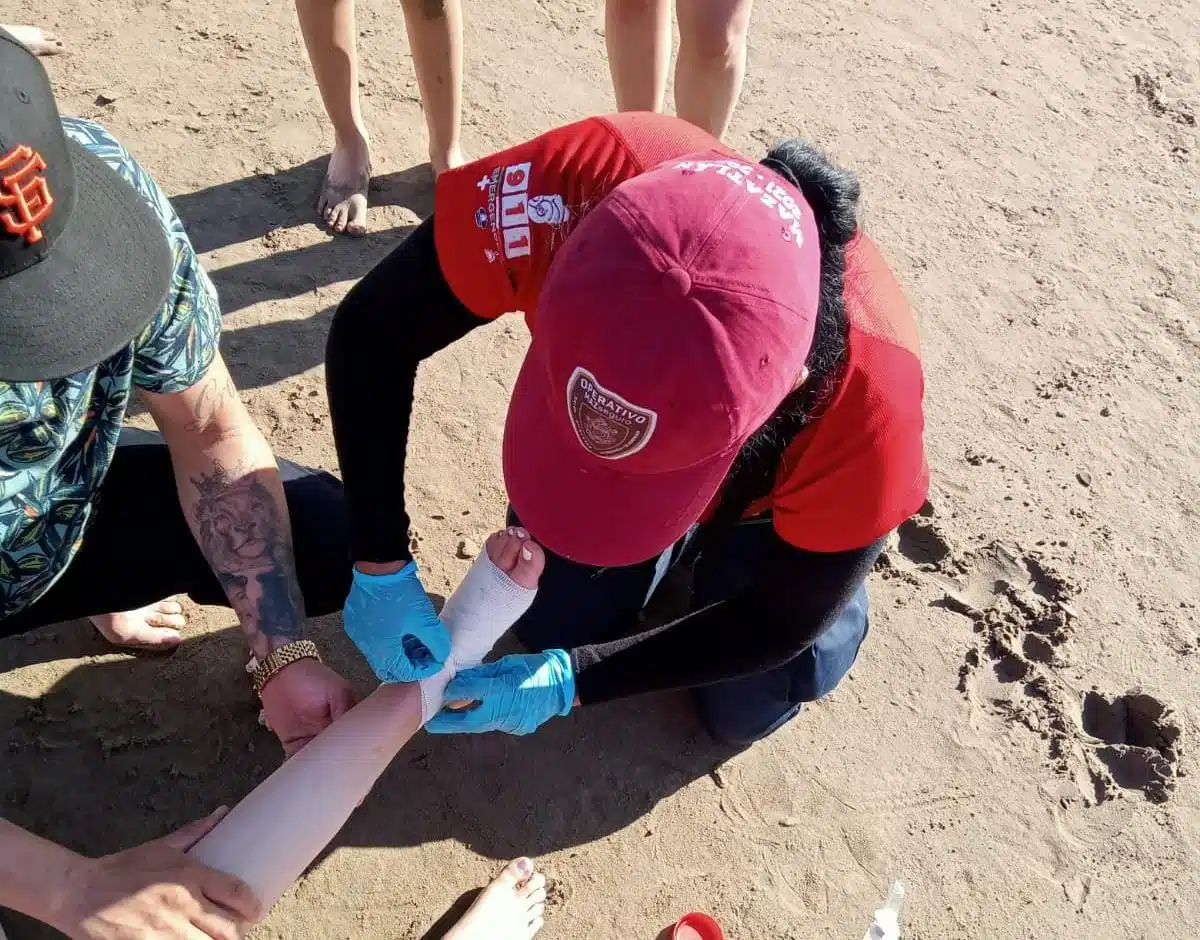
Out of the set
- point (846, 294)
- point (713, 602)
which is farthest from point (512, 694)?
point (846, 294)

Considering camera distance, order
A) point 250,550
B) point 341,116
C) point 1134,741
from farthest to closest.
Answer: point 341,116, point 1134,741, point 250,550

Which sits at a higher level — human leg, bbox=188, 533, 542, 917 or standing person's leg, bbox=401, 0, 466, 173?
standing person's leg, bbox=401, 0, 466, 173

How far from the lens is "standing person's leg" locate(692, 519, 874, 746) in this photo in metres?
2.17

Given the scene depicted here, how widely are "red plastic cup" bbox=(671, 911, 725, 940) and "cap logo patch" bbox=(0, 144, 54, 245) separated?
1.77 metres

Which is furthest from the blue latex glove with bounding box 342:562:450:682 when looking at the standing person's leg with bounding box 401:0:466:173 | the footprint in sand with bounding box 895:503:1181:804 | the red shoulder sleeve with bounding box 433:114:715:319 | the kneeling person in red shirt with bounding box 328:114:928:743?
the standing person's leg with bounding box 401:0:466:173

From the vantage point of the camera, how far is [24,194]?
3.95 ft

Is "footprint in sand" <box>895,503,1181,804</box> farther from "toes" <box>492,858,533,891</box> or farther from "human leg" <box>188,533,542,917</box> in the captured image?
"human leg" <box>188,533,542,917</box>

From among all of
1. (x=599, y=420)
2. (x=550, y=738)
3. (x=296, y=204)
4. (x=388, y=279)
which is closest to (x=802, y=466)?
(x=599, y=420)

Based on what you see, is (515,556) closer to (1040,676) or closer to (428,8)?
(1040,676)

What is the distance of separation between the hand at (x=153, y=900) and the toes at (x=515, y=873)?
0.60m

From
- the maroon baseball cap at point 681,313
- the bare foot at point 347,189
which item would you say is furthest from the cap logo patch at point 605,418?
the bare foot at point 347,189

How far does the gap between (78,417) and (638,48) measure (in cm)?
205

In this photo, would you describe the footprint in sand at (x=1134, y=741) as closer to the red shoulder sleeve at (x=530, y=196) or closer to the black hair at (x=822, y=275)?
the black hair at (x=822, y=275)

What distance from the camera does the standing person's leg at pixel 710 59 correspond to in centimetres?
281
